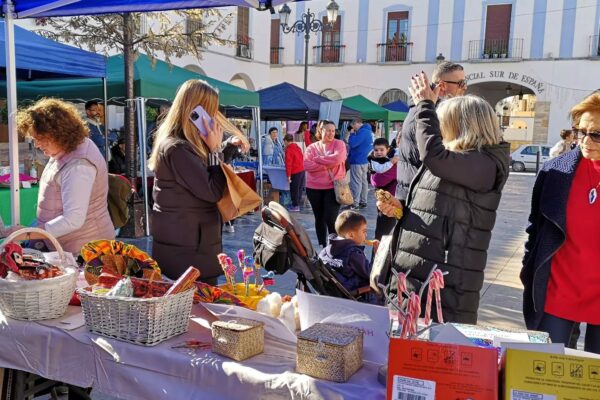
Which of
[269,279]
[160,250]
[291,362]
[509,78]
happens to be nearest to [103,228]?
[160,250]

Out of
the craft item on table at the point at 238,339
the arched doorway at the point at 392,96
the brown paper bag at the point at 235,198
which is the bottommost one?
the craft item on table at the point at 238,339

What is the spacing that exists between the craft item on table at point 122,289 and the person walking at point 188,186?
2.09 feet

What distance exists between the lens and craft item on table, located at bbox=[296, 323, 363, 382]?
5.27 ft

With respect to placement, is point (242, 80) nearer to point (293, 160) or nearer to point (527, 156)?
point (527, 156)

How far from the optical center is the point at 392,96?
28766mm

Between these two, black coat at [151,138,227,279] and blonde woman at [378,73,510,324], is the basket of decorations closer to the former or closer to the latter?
black coat at [151,138,227,279]

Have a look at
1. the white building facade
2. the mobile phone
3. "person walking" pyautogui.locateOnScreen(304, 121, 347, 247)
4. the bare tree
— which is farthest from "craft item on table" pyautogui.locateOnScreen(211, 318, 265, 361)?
the white building facade

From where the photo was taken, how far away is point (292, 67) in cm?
3016

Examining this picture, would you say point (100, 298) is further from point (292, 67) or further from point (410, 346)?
point (292, 67)

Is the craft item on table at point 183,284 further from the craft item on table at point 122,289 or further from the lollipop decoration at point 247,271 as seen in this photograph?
the lollipop decoration at point 247,271

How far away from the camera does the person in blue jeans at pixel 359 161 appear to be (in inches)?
443

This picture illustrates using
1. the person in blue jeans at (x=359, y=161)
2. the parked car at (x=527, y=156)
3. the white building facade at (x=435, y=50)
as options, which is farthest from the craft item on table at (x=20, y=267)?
the parked car at (x=527, y=156)

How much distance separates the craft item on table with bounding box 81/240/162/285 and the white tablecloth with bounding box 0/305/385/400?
9.2 inches

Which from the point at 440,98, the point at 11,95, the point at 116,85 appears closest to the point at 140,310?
the point at 440,98
